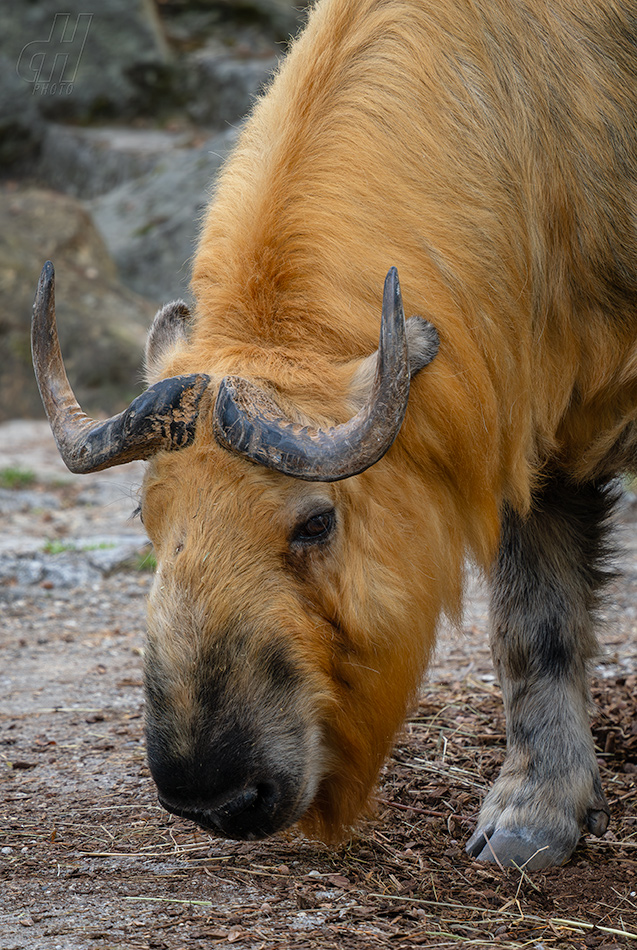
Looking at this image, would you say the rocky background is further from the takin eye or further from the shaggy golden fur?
the takin eye

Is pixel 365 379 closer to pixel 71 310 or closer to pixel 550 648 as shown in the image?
pixel 550 648

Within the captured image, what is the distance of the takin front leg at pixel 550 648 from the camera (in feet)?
12.4

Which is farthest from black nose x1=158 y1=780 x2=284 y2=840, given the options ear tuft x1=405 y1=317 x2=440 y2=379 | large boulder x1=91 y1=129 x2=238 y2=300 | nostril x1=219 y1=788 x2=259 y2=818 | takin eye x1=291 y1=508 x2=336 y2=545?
large boulder x1=91 y1=129 x2=238 y2=300

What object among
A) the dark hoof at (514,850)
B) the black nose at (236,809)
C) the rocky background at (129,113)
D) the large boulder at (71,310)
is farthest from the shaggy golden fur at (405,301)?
the rocky background at (129,113)

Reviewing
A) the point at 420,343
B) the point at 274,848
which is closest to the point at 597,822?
the point at 274,848

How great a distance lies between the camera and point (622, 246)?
328 centimetres

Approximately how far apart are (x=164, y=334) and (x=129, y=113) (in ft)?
47.8

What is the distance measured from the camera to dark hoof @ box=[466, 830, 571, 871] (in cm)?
354

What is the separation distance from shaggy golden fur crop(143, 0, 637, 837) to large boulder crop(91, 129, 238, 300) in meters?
10.7

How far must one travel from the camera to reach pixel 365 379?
284cm

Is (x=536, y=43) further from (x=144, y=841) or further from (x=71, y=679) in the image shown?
(x=71, y=679)

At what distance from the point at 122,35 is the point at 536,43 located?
47.5 ft

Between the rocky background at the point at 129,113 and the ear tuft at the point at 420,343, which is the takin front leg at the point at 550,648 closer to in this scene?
the ear tuft at the point at 420,343

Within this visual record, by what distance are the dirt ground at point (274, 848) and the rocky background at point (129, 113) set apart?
8.20 metres
